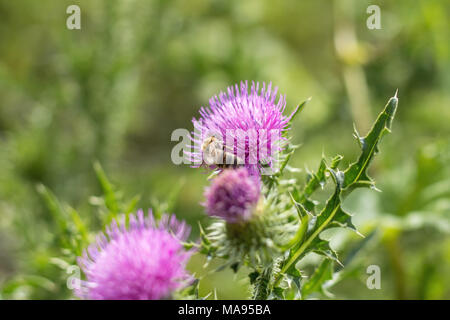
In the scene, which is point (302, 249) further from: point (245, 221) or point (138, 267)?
point (138, 267)

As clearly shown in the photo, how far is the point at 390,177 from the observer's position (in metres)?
3.13

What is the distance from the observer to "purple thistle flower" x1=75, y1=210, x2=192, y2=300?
1412 mm

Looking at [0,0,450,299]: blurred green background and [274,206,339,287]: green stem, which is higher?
[0,0,450,299]: blurred green background

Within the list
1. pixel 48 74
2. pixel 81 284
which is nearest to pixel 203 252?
pixel 81 284

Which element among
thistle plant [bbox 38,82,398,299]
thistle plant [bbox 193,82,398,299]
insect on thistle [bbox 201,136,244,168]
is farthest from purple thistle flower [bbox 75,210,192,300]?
insect on thistle [bbox 201,136,244,168]

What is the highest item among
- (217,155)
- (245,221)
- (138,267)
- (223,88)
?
(223,88)

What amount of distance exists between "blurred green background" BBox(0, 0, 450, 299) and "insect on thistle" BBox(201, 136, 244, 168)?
3.60 feet

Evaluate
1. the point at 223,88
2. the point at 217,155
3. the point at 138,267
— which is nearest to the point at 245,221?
the point at 217,155

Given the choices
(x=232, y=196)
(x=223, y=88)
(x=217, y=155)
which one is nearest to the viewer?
(x=232, y=196)

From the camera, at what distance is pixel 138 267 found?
56.3 inches

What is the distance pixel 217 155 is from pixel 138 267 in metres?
0.40

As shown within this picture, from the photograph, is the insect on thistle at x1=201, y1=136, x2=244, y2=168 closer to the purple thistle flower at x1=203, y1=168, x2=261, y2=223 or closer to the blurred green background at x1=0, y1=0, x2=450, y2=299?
the purple thistle flower at x1=203, y1=168, x2=261, y2=223

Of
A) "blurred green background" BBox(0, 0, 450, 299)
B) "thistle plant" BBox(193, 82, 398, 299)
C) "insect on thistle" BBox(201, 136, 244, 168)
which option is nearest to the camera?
"thistle plant" BBox(193, 82, 398, 299)

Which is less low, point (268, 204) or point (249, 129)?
point (249, 129)
